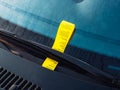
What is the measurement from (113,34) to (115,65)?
23cm

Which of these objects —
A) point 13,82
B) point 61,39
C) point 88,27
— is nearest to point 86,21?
point 88,27

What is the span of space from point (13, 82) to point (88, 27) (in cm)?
68

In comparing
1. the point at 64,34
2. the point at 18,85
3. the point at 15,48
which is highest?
the point at 64,34

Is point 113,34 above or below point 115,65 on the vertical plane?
above

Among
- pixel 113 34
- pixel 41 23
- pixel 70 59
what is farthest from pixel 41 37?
pixel 113 34

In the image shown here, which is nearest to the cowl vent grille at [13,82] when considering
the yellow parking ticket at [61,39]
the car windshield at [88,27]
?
the yellow parking ticket at [61,39]

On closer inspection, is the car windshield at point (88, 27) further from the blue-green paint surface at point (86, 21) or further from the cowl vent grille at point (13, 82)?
the cowl vent grille at point (13, 82)

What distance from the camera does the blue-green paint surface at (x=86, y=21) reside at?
121 inches

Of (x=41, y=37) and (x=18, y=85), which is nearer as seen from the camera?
(x=18, y=85)

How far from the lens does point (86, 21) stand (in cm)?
311

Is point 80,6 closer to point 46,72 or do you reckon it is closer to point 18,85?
point 46,72

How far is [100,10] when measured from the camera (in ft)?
10.2

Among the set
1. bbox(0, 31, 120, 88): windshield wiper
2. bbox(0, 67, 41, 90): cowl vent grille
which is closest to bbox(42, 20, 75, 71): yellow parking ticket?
bbox(0, 31, 120, 88): windshield wiper

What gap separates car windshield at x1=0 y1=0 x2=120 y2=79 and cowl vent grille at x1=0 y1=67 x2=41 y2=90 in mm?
339
